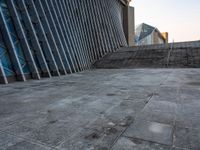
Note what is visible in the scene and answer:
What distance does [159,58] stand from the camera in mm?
18422

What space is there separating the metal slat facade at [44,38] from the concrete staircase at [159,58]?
115 inches

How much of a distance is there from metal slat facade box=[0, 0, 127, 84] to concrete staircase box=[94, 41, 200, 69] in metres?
2.91

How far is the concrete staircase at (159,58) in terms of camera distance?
16734 millimetres

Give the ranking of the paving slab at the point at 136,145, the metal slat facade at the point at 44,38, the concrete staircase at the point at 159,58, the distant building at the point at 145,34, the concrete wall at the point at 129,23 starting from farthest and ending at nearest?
the distant building at the point at 145,34
the concrete wall at the point at 129,23
the concrete staircase at the point at 159,58
the metal slat facade at the point at 44,38
the paving slab at the point at 136,145

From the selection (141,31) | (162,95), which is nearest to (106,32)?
(162,95)

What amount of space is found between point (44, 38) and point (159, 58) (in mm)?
12336

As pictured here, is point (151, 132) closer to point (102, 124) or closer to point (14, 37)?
point (102, 124)

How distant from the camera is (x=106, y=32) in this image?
85.7 feet

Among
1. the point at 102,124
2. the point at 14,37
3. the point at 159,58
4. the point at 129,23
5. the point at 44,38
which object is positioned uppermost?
the point at 14,37

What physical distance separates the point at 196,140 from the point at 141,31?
64.3m

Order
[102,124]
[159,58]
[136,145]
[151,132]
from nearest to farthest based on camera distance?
[136,145], [151,132], [102,124], [159,58]

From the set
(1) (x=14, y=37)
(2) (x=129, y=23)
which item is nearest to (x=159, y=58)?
(1) (x=14, y=37)

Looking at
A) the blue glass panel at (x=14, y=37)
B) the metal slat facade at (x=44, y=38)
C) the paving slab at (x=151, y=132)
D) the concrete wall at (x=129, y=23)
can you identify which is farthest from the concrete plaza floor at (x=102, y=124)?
the concrete wall at (x=129, y=23)

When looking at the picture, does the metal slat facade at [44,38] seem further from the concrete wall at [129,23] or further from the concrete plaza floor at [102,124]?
the concrete wall at [129,23]
